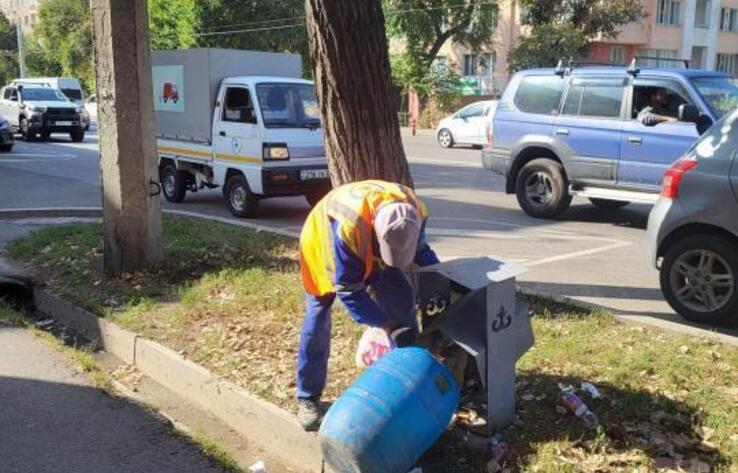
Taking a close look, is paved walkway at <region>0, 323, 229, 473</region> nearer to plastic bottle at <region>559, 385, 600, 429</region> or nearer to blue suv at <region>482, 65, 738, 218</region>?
plastic bottle at <region>559, 385, 600, 429</region>

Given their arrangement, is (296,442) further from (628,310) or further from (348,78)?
(628,310)

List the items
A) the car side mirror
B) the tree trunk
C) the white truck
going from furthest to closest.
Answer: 1. the white truck
2. the car side mirror
3. the tree trunk

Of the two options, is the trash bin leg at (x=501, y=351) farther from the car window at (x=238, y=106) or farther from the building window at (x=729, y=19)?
the building window at (x=729, y=19)

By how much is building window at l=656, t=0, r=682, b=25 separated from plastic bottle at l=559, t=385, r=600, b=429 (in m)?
43.7

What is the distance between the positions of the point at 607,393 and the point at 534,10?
34286mm

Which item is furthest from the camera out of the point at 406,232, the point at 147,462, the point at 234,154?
the point at 234,154

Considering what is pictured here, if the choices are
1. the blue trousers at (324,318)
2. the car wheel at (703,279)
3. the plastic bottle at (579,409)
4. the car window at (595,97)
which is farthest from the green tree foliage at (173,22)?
the plastic bottle at (579,409)

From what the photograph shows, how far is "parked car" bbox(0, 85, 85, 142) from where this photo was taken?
2638 cm

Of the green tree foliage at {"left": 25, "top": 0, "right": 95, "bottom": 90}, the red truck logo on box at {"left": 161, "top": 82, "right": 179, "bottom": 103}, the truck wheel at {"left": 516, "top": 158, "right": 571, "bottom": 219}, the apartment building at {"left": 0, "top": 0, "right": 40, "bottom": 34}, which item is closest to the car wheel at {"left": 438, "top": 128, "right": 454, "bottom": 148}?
the red truck logo on box at {"left": 161, "top": 82, "right": 179, "bottom": 103}

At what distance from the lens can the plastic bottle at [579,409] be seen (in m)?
3.84

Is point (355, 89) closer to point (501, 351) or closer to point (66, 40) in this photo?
point (501, 351)

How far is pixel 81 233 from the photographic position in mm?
9000

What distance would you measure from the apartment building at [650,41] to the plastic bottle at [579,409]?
118ft

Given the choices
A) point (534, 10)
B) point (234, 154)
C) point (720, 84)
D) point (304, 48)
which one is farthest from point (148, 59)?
point (534, 10)
